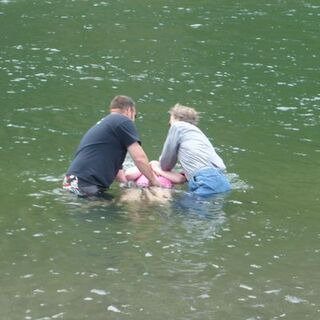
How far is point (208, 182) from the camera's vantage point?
46.5 feet

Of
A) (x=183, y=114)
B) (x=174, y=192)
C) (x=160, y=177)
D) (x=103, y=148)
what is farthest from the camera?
(x=183, y=114)

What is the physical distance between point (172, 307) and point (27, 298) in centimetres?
158

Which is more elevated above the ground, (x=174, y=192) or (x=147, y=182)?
(x=147, y=182)

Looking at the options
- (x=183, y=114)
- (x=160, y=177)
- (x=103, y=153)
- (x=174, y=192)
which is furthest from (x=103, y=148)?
(x=183, y=114)

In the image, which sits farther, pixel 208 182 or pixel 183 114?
pixel 183 114

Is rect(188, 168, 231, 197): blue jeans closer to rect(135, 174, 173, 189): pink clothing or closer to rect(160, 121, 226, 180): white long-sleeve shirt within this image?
rect(160, 121, 226, 180): white long-sleeve shirt

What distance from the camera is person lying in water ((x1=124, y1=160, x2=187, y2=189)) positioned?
1450 centimetres

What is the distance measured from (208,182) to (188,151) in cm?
61

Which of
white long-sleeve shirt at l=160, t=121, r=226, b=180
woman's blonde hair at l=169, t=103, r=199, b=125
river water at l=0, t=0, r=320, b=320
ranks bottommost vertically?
river water at l=0, t=0, r=320, b=320

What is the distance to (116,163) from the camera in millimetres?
14008

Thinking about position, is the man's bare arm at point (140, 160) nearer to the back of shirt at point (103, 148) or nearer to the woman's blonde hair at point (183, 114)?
the back of shirt at point (103, 148)

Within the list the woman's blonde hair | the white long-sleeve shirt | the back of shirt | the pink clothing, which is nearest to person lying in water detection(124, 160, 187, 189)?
the pink clothing

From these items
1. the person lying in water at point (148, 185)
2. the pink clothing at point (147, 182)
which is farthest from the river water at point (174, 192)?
the pink clothing at point (147, 182)

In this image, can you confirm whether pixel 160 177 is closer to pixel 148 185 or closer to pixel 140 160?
pixel 148 185
